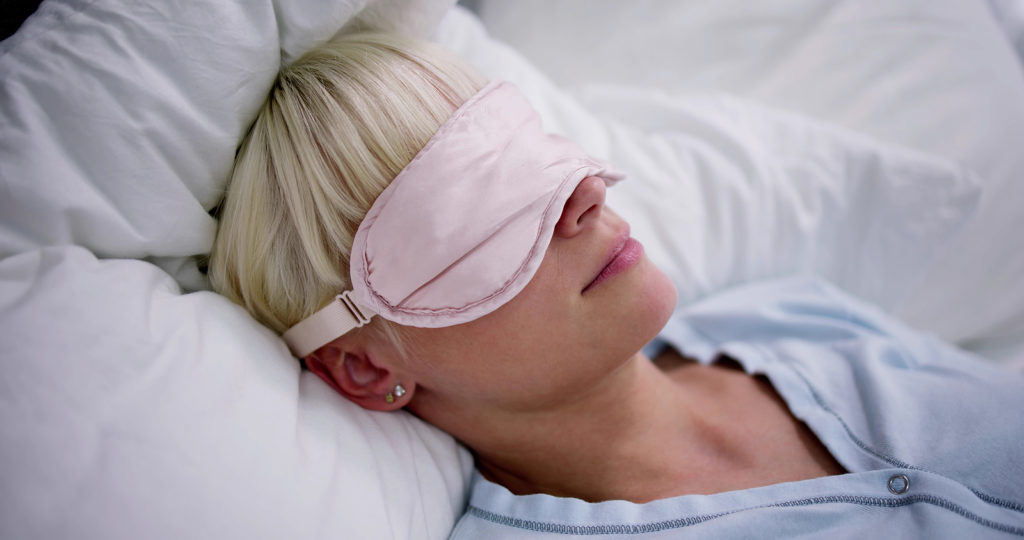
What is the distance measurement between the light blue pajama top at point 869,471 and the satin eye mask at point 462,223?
1.20 ft

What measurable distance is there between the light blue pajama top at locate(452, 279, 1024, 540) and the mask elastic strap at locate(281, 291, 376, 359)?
1.17 ft

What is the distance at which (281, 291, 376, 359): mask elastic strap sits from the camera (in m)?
0.87

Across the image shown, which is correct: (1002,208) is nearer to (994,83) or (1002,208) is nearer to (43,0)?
(994,83)

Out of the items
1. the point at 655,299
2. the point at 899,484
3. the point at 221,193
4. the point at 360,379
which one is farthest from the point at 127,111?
the point at 899,484

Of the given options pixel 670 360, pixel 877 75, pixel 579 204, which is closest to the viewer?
pixel 579 204

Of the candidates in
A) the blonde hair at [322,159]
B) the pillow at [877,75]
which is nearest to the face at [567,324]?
the blonde hair at [322,159]

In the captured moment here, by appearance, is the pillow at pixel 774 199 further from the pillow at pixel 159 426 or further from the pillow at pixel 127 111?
the pillow at pixel 159 426

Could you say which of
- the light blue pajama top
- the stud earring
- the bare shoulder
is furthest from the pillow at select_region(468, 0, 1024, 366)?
the stud earring

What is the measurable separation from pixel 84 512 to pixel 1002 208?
175cm

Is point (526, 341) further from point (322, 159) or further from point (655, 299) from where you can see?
point (322, 159)

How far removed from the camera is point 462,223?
77 cm

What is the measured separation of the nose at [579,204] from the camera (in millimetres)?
836

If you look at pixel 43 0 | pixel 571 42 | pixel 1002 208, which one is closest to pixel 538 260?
pixel 43 0

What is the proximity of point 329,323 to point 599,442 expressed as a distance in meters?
0.47
